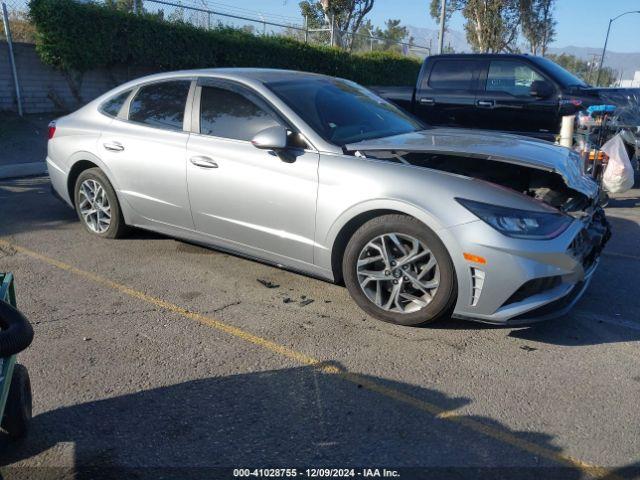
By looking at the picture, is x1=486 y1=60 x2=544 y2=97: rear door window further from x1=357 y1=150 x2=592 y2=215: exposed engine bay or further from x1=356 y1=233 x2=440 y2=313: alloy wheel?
x1=356 y1=233 x2=440 y2=313: alloy wheel

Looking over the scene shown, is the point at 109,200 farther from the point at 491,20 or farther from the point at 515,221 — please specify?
the point at 491,20

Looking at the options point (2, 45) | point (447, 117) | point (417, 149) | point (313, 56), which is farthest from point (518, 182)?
point (313, 56)

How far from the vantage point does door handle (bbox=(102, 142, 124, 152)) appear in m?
5.31

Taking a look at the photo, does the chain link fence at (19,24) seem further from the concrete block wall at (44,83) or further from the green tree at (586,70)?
the green tree at (586,70)

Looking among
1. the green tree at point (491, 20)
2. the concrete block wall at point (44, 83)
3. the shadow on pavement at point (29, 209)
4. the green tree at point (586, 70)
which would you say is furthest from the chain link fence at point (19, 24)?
the green tree at point (586, 70)

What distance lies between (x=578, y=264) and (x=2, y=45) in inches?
470

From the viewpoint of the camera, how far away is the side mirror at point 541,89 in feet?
29.3

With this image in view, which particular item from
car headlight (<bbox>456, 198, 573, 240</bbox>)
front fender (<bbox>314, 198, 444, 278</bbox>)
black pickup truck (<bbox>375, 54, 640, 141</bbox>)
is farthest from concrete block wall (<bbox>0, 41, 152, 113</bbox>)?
car headlight (<bbox>456, 198, 573, 240</bbox>)

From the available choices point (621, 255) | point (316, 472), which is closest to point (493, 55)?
point (621, 255)

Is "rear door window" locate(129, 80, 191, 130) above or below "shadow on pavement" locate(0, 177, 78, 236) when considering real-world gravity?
above

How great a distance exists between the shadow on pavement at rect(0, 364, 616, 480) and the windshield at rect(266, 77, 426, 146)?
77.6 inches

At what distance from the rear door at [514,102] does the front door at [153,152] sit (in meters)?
5.85

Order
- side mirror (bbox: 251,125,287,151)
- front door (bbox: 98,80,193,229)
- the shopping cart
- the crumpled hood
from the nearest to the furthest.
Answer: the shopping cart
the crumpled hood
side mirror (bbox: 251,125,287,151)
front door (bbox: 98,80,193,229)

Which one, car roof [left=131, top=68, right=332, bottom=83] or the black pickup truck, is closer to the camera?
car roof [left=131, top=68, right=332, bottom=83]
